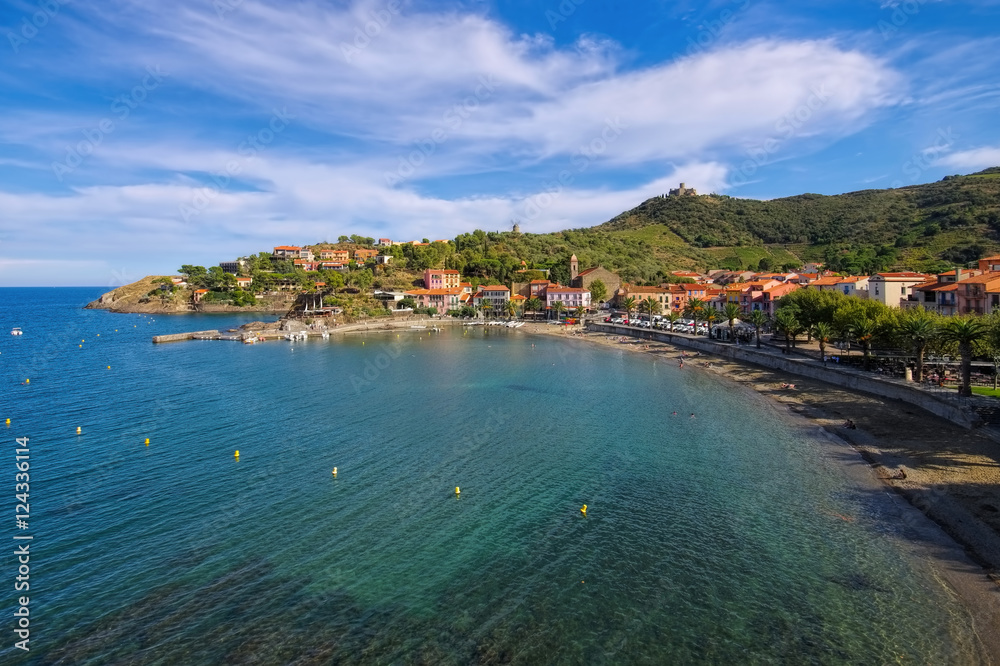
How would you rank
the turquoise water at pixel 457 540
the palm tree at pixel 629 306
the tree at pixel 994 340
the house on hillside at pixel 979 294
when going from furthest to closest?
the palm tree at pixel 629 306 < the house on hillside at pixel 979 294 < the tree at pixel 994 340 < the turquoise water at pixel 457 540

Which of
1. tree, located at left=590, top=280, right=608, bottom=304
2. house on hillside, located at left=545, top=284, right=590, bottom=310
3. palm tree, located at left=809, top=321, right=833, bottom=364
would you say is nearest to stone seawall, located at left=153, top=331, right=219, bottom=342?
house on hillside, located at left=545, top=284, right=590, bottom=310

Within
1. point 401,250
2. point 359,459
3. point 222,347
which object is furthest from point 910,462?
point 401,250

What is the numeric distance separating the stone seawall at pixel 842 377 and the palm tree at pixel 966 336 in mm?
1690

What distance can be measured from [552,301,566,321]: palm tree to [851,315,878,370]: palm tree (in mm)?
67639

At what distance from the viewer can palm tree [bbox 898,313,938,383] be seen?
35531mm

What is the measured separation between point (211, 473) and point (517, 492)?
49.6 feet

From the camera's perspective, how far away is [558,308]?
109250 mm

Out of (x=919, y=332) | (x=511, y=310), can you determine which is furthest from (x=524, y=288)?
(x=919, y=332)

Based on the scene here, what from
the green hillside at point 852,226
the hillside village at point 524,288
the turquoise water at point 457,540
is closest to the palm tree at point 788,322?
the hillside village at point 524,288

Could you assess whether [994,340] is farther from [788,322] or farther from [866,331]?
[788,322]

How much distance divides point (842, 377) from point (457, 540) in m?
36.4

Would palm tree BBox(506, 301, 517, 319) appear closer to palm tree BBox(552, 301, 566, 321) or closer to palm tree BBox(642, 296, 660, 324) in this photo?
palm tree BBox(552, 301, 566, 321)

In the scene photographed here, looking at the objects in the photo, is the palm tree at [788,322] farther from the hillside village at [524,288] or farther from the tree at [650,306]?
the tree at [650,306]

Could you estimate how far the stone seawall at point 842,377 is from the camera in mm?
30000
